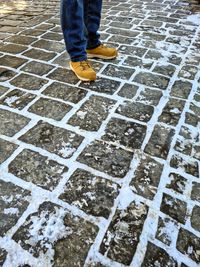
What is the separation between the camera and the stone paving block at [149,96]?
2010mm

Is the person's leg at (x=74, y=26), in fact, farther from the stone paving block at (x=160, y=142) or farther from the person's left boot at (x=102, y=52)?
the stone paving block at (x=160, y=142)

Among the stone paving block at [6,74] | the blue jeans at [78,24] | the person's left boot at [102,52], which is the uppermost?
the blue jeans at [78,24]

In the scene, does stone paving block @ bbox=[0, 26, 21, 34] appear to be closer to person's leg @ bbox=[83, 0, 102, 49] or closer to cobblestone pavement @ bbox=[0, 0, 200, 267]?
cobblestone pavement @ bbox=[0, 0, 200, 267]

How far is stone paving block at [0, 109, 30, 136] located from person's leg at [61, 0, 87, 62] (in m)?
0.70

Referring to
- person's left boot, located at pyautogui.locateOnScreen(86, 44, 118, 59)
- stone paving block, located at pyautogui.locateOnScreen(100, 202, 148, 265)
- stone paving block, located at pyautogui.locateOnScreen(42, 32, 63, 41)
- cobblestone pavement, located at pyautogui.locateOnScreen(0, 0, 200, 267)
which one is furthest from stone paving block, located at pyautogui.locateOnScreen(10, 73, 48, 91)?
stone paving block, located at pyautogui.locateOnScreen(100, 202, 148, 265)

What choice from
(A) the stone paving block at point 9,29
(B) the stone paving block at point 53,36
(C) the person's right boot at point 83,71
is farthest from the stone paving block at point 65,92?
(A) the stone paving block at point 9,29

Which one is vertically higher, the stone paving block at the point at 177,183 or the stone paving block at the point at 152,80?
the stone paving block at the point at 152,80

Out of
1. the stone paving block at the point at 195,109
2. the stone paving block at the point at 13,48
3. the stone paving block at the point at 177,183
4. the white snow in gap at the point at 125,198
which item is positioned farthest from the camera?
the stone paving block at the point at 13,48

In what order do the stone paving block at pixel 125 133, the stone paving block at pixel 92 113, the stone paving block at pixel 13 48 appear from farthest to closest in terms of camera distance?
the stone paving block at pixel 13 48 < the stone paving block at pixel 92 113 < the stone paving block at pixel 125 133

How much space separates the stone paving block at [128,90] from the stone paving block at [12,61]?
3.09 ft

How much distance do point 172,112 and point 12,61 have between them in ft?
4.78

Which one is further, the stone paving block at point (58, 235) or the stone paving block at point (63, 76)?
the stone paving block at point (63, 76)

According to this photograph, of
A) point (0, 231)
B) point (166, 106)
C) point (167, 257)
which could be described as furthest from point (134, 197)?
point (166, 106)

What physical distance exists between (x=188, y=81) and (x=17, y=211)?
5.57ft
